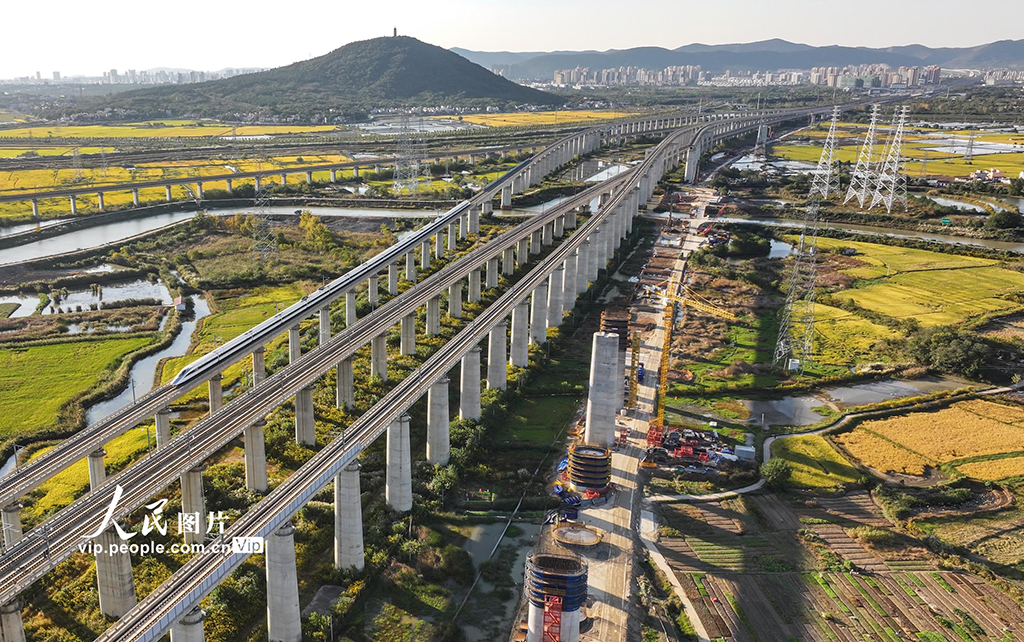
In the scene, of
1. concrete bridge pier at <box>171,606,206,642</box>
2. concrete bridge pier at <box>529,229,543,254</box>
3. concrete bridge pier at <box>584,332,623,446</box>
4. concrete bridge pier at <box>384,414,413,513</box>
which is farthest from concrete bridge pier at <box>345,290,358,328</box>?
concrete bridge pier at <box>171,606,206,642</box>

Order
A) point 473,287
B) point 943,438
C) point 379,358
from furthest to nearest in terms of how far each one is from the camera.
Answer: point 473,287, point 379,358, point 943,438

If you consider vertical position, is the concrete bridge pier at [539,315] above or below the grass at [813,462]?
above

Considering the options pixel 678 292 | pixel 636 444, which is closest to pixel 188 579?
pixel 636 444

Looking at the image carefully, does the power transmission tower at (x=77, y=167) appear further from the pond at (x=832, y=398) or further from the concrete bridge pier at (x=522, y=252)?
the pond at (x=832, y=398)

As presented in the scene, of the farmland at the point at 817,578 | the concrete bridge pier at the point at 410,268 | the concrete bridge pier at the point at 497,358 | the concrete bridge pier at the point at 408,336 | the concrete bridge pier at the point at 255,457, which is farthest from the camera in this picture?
the concrete bridge pier at the point at 410,268

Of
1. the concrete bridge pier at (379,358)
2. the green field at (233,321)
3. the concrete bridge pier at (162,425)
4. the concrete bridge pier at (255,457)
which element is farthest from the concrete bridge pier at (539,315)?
the concrete bridge pier at (162,425)

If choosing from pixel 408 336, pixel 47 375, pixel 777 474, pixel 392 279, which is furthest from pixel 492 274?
pixel 777 474

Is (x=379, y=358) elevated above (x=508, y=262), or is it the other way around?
(x=508, y=262)

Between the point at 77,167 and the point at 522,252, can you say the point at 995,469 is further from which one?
the point at 77,167
